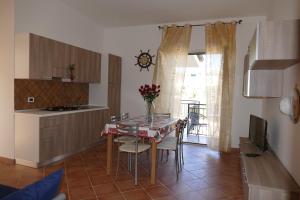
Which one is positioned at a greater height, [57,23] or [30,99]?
[57,23]

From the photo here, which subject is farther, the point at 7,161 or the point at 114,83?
the point at 114,83

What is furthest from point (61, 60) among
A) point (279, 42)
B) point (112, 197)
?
point (279, 42)

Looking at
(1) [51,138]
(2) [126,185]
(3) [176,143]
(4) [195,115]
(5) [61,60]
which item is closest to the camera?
(2) [126,185]

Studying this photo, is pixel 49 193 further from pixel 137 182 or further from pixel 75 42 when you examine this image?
pixel 75 42

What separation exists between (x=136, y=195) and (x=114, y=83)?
3157 mm

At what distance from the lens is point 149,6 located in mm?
4242

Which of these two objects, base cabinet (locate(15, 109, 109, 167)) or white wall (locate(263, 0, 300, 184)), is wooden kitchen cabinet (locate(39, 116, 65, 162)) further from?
white wall (locate(263, 0, 300, 184))

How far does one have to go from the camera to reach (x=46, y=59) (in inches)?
144

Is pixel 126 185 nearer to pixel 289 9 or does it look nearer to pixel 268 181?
pixel 268 181

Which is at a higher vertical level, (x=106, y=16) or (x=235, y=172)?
(x=106, y=16)

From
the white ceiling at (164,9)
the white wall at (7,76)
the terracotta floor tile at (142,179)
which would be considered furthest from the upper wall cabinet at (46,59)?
the terracotta floor tile at (142,179)

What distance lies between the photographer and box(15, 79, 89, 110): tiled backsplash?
367 centimetres

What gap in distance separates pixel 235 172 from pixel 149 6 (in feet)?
10.7

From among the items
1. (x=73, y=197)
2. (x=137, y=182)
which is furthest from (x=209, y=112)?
(x=73, y=197)
